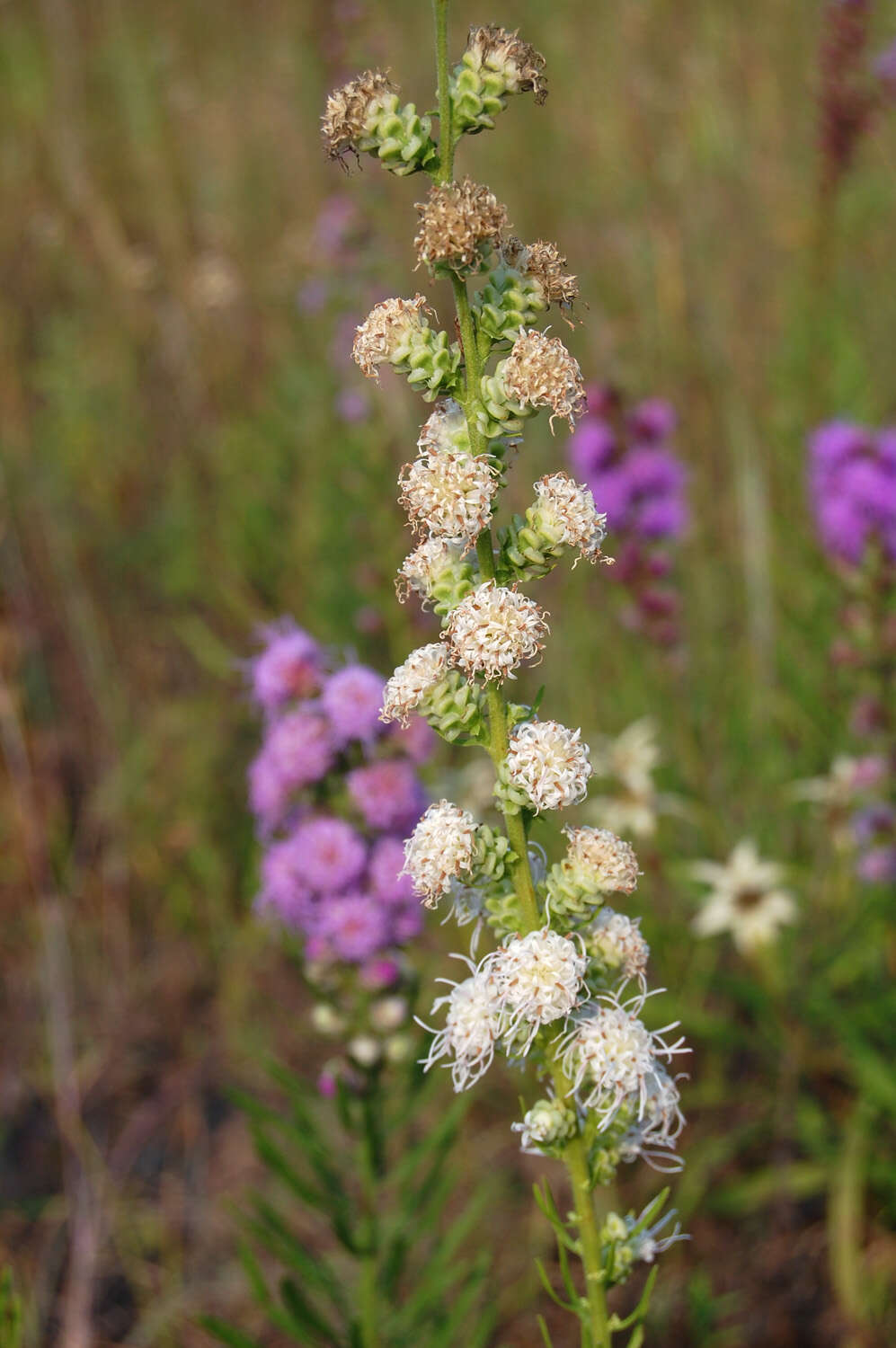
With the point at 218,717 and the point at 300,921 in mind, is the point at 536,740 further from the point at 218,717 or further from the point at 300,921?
the point at 218,717

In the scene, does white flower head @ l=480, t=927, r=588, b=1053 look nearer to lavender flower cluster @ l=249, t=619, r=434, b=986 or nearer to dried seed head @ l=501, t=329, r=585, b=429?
dried seed head @ l=501, t=329, r=585, b=429

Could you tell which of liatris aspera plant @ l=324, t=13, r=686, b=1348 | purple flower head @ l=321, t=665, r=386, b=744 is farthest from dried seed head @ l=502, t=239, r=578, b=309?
purple flower head @ l=321, t=665, r=386, b=744

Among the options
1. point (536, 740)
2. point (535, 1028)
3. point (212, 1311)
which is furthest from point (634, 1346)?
point (212, 1311)

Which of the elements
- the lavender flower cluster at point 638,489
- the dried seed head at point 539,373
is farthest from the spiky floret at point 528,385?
the lavender flower cluster at point 638,489

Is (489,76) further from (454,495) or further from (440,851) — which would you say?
(440,851)

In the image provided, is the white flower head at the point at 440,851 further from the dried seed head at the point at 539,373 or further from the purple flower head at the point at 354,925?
the purple flower head at the point at 354,925

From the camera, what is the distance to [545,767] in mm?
1055

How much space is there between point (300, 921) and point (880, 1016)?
54.1 inches

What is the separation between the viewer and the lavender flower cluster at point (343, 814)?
1.85 metres

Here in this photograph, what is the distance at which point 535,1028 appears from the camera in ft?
3.41

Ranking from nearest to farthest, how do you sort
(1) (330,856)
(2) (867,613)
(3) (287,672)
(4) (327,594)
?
(1) (330,856) → (3) (287,672) → (2) (867,613) → (4) (327,594)

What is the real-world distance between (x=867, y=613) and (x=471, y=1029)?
1.86 meters

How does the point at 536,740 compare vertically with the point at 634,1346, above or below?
above

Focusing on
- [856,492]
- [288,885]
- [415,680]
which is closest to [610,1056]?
[415,680]
